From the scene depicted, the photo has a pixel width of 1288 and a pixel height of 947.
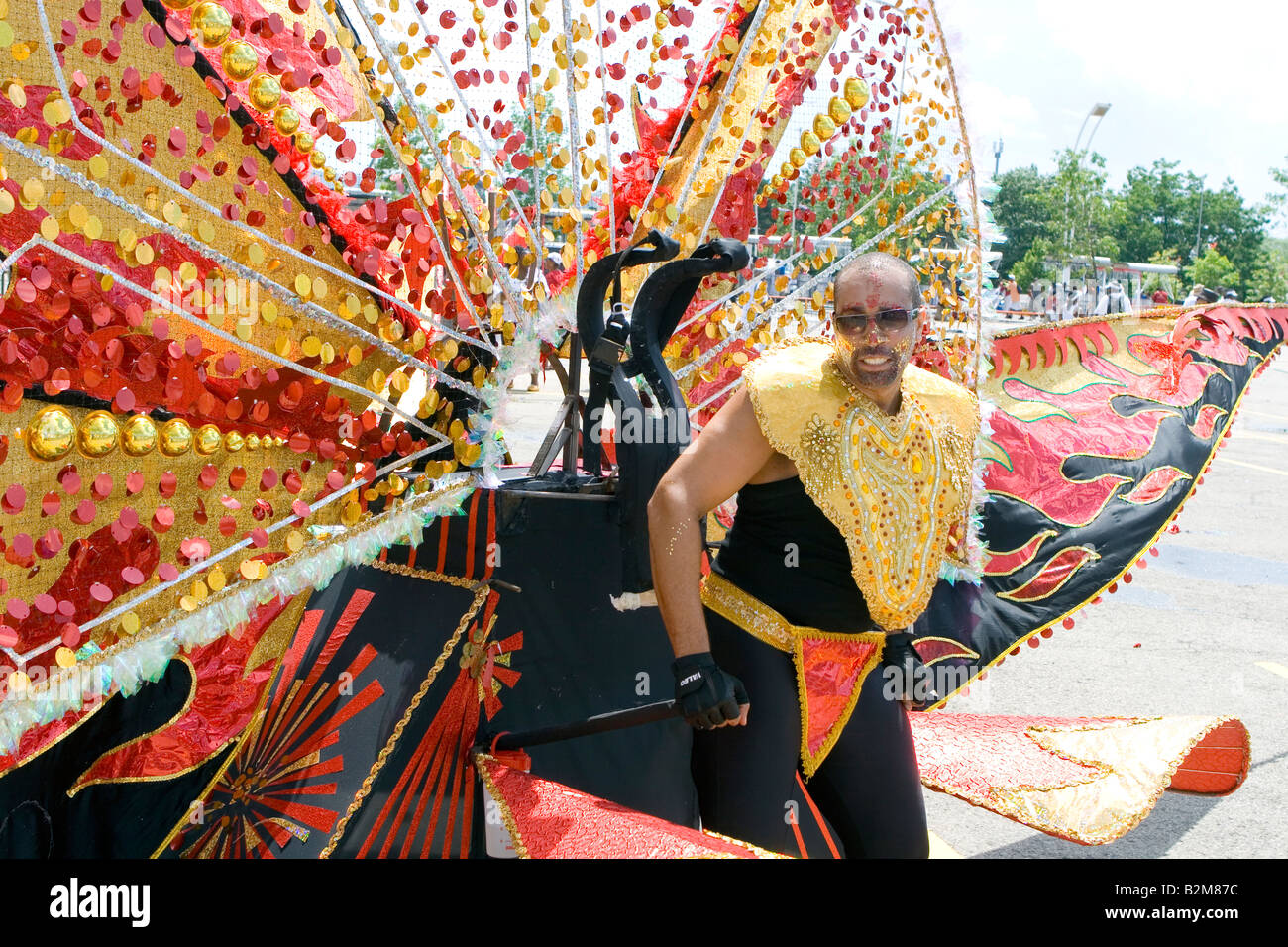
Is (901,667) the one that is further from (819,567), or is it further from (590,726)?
(590,726)

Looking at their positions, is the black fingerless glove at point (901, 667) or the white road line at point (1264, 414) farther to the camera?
the white road line at point (1264, 414)

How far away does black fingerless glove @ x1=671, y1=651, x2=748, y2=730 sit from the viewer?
6.35 feet

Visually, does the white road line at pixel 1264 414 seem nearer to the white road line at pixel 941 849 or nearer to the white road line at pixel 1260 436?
the white road line at pixel 1260 436

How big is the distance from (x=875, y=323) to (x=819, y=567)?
48cm

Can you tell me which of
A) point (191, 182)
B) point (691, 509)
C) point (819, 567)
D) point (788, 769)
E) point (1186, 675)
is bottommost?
point (1186, 675)

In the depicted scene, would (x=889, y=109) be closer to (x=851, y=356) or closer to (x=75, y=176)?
(x=851, y=356)

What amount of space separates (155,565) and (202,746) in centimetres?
35

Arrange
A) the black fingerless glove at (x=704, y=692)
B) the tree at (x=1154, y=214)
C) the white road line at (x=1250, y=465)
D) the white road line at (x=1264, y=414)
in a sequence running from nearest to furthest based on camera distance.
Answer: the black fingerless glove at (x=704, y=692) < the white road line at (x=1250, y=465) < the white road line at (x=1264, y=414) < the tree at (x=1154, y=214)

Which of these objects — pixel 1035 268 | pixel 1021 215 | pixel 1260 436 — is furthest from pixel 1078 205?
pixel 1260 436

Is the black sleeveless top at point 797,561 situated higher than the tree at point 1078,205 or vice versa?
the tree at point 1078,205

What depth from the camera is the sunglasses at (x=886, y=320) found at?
6.60 feet

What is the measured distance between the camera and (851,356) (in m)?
2.09

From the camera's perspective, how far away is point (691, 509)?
198 centimetres

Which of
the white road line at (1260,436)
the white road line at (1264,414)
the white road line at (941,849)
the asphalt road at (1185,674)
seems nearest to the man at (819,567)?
the asphalt road at (1185,674)
